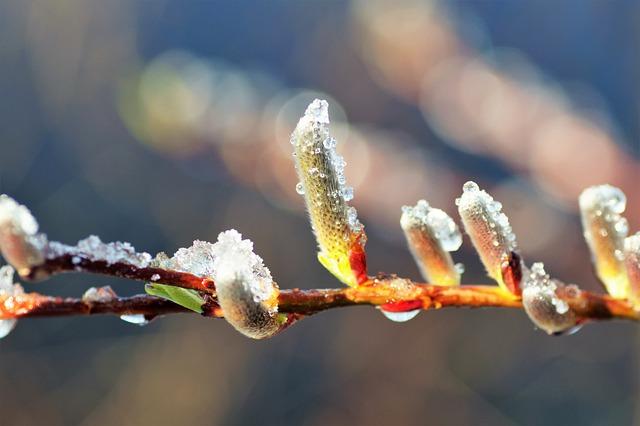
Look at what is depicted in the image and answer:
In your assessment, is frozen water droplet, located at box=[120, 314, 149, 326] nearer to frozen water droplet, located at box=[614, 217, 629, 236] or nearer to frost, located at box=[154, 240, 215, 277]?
frost, located at box=[154, 240, 215, 277]

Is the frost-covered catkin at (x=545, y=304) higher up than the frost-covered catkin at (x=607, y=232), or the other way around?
the frost-covered catkin at (x=607, y=232)

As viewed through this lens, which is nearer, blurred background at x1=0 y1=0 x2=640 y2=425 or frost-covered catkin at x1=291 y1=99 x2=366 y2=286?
frost-covered catkin at x1=291 y1=99 x2=366 y2=286

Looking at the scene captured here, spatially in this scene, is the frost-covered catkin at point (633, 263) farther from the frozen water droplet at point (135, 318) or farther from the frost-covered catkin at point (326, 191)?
the frozen water droplet at point (135, 318)

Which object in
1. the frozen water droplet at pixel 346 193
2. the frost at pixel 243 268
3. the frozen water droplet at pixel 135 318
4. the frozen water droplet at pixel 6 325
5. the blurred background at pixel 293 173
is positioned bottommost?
the frozen water droplet at pixel 6 325

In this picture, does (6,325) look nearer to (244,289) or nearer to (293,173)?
(244,289)

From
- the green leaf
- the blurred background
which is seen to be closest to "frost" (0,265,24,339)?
the green leaf

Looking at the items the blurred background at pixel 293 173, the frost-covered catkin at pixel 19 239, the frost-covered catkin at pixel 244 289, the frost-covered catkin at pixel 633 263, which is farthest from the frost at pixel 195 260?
the blurred background at pixel 293 173

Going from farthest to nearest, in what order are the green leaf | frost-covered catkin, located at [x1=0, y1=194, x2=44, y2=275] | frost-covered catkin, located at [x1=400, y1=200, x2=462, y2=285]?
frost-covered catkin, located at [x1=400, y1=200, x2=462, y2=285] < the green leaf < frost-covered catkin, located at [x1=0, y1=194, x2=44, y2=275]
